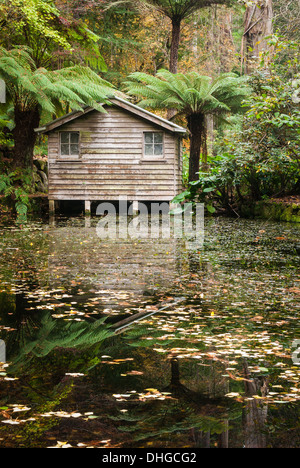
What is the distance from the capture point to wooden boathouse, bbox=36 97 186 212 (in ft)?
56.1

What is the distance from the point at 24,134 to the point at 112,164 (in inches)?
117

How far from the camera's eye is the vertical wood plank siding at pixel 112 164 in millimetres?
17094

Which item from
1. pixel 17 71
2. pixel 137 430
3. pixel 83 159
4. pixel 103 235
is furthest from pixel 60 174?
pixel 137 430

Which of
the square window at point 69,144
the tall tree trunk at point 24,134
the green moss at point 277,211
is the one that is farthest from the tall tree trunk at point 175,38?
the green moss at point 277,211

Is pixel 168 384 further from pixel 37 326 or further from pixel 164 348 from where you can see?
pixel 37 326

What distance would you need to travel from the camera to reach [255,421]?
2369 millimetres
